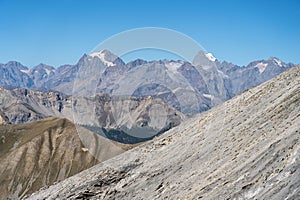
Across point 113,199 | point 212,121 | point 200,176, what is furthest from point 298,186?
point 212,121

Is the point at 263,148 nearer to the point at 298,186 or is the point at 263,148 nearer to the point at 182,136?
the point at 298,186

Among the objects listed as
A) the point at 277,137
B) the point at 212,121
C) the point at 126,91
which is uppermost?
the point at 126,91

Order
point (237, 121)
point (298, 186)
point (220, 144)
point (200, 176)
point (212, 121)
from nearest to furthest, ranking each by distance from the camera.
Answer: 1. point (298, 186)
2. point (200, 176)
3. point (220, 144)
4. point (237, 121)
5. point (212, 121)

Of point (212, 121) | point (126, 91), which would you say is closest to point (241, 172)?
point (126, 91)

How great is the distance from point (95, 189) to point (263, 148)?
81.0 ft

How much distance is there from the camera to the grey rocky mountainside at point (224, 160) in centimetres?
3023

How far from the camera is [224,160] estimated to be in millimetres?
38875

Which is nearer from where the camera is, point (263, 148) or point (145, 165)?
point (263, 148)

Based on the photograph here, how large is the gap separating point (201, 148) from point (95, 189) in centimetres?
1549

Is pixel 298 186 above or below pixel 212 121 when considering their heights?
below

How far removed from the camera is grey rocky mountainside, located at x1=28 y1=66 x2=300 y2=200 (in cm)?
3023

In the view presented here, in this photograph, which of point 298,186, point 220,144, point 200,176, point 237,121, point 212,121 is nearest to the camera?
point 298,186

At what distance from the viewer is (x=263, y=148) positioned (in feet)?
115

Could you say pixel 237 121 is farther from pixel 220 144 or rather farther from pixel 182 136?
pixel 182 136
